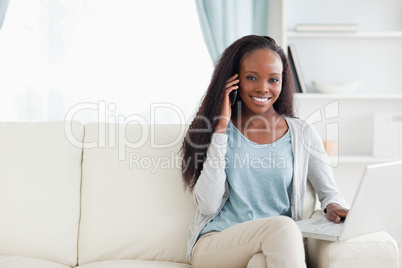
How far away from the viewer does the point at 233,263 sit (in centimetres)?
170

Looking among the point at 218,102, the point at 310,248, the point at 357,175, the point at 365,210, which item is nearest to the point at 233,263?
the point at 310,248

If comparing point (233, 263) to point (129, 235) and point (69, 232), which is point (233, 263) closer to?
point (129, 235)

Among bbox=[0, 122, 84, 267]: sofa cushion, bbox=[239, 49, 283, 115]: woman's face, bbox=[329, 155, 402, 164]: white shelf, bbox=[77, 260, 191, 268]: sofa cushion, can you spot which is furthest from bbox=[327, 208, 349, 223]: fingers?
bbox=[329, 155, 402, 164]: white shelf

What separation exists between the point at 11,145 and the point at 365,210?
1.48m

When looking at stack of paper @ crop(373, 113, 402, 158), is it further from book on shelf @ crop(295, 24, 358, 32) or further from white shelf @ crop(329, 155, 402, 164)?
book on shelf @ crop(295, 24, 358, 32)

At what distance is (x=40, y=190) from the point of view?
2111 millimetres

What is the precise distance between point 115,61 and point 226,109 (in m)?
1.58

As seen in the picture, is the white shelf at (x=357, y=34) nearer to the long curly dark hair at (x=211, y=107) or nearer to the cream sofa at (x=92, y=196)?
the long curly dark hair at (x=211, y=107)

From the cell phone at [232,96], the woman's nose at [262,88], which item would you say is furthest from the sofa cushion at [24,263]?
the woman's nose at [262,88]

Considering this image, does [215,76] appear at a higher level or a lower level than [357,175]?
higher

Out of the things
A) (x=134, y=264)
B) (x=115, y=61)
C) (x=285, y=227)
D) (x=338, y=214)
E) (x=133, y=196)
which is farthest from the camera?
(x=115, y=61)

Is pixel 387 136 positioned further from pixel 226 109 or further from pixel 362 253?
pixel 362 253

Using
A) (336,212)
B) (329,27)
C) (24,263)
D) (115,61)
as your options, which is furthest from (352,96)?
(24,263)

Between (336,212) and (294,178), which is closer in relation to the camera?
(336,212)
